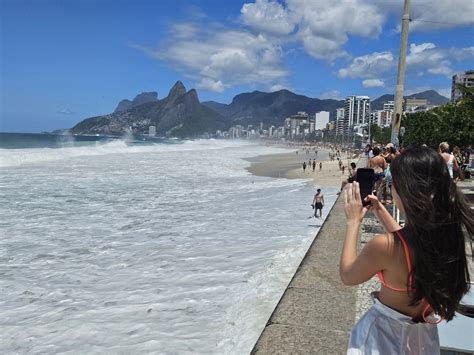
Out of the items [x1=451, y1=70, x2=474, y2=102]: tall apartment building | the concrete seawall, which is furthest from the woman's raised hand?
[x1=451, y1=70, x2=474, y2=102]: tall apartment building

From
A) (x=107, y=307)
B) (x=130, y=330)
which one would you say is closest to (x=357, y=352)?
(x=130, y=330)

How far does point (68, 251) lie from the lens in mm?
8672

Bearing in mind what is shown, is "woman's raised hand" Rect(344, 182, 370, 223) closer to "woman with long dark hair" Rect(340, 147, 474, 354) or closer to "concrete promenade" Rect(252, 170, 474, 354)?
"woman with long dark hair" Rect(340, 147, 474, 354)

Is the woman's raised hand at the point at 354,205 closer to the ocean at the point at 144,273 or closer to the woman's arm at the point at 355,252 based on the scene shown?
the woman's arm at the point at 355,252

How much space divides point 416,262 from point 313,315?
7.67 ft

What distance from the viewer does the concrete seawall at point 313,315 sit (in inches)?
122

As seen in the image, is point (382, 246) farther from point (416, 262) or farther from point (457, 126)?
point (457, 126)

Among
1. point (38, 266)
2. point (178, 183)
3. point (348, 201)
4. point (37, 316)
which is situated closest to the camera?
point (348, 201)

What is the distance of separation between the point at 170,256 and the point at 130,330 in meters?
3.19

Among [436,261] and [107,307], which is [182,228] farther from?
[436,261]

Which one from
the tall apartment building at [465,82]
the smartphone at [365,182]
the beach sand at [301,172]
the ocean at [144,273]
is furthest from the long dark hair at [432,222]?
the beach sand at [301,172]

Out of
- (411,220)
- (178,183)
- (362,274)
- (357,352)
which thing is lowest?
(178,183)

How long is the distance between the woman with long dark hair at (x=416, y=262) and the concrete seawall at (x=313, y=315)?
5.19 ft

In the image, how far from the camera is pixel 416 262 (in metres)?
1.45
